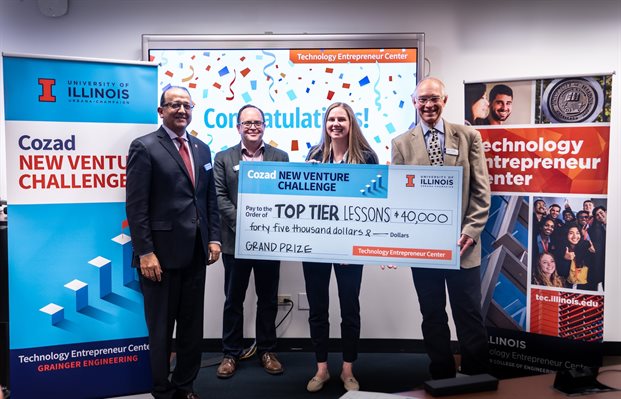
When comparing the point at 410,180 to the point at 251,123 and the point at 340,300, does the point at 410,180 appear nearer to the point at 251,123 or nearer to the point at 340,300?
the point at 340,300

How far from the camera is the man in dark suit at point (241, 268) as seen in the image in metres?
3.12

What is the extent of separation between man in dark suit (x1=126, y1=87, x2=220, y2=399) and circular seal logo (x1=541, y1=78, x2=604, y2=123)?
76.7 inches

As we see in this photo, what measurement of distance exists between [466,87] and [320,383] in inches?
78.0

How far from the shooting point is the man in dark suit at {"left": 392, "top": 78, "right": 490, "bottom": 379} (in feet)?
8.61

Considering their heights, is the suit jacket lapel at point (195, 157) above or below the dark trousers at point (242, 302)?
above

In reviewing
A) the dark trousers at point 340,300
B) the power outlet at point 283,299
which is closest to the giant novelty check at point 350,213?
the dark trousers at point 340,300

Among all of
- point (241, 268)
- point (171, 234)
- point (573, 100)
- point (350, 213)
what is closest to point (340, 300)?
point (350, 213)

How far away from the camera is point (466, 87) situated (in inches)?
112

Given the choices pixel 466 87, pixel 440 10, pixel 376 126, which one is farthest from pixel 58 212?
pixel 440 10

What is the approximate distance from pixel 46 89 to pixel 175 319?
1.39m

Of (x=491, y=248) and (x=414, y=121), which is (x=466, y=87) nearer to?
(x=414, y=121)

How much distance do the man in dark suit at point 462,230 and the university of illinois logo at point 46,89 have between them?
1.84 meters

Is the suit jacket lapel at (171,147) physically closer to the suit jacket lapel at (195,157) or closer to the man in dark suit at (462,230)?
the suit jacket lapel at (195,157)

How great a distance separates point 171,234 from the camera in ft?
8.32
